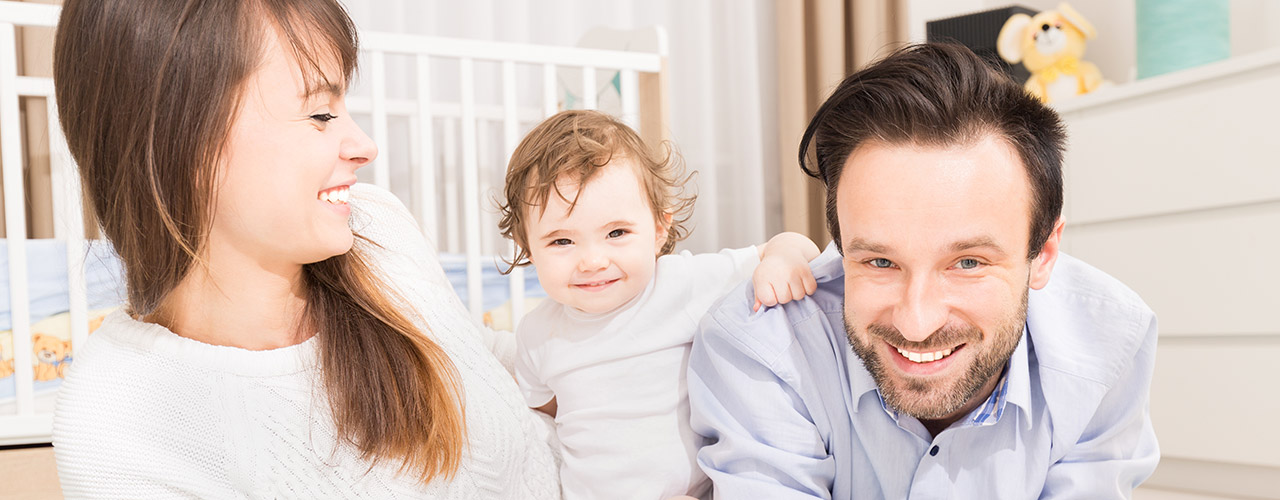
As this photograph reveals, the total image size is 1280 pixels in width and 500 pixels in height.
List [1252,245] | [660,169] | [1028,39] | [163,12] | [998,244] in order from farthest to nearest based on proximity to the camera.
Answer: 1. [1028,39]
2. [1252,245]
3. [660,169]
4. [998,244]
5. [163,12]

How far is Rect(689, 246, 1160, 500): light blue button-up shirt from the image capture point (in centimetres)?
102

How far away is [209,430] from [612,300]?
542mm

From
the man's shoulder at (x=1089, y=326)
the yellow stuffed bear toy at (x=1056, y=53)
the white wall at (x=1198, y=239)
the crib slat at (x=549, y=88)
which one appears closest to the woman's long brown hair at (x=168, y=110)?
the man's shoulder at (x=1089, y=326)

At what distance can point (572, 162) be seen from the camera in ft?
3.97

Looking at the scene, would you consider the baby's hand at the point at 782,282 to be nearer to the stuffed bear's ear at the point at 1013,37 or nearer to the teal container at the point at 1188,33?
the teal container at the point at 1188,33

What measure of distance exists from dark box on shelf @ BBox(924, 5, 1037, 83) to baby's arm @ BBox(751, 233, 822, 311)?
1929 millimetres

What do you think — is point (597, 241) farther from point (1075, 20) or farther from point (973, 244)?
point (1075, 20)

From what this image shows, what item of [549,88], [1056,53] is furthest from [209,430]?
[1056,53]

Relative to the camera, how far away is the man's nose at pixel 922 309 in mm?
919

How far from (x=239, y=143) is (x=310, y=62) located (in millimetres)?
106

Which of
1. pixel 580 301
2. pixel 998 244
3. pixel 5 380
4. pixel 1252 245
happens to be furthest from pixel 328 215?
pixel 1252 245

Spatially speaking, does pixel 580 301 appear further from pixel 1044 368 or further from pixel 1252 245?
pixel 1252 245

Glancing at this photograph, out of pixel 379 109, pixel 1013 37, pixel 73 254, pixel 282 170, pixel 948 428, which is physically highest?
pixel 1013 37

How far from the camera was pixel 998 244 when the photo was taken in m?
0.93
